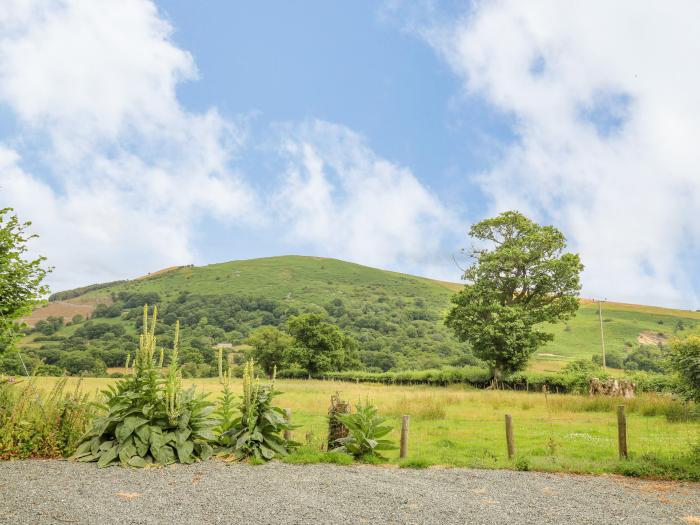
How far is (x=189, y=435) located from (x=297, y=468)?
2.42 metres

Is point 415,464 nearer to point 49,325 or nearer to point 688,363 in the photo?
point 688,363

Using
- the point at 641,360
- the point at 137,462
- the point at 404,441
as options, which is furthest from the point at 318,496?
the point at 641,360

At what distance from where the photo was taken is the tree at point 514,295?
40.5 meters

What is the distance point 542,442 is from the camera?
591 inches

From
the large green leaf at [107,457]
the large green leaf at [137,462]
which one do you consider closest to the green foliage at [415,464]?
the large green leaf at [137,462]

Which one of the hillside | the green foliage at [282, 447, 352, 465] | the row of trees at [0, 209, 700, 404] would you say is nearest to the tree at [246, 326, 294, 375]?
the hillside

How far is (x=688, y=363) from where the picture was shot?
11297 mm

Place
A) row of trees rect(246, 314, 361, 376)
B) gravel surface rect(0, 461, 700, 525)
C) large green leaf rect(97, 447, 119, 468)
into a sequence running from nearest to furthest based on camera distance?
gravel surface rect(0, 461, 700, 525) → large green leaf rect(97, 447, 119, 468) → row of trees rect(246, 314, 361, 376)

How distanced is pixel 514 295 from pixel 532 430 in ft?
95.5

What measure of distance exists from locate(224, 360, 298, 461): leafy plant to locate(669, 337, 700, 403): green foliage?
9113mm

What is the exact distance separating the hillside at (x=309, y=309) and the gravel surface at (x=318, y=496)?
2320 inches

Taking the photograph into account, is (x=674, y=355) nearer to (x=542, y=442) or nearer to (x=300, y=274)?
(x=542, y=442)

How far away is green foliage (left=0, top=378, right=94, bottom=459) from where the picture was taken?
33.7 feet

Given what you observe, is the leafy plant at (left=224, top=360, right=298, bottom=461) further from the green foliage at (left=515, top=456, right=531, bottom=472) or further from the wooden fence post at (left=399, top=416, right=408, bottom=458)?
the green foliage at (left=515, top=456, right=531, bottom=472)
